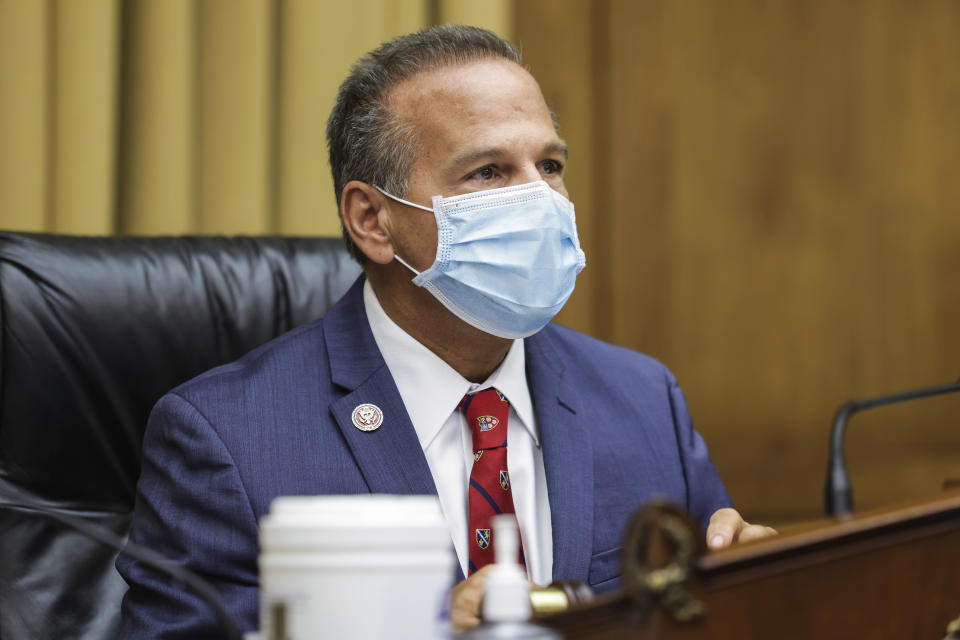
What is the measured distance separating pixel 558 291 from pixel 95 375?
→ 736 millimetres

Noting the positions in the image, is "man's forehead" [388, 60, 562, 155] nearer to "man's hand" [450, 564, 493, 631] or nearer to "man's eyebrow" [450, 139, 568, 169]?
"man's eyebrow" [450, 139, 568, 169]

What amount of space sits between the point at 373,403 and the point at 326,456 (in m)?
0.12

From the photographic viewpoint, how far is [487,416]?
5.49 feet

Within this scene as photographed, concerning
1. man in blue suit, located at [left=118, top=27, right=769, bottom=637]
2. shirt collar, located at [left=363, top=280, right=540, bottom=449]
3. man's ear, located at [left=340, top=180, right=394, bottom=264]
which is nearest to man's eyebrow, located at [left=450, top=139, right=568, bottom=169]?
man in blue suit, located at [left=118, top=27, right=769, bottom=637]

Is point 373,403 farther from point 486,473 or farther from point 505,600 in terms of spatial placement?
point 505,600

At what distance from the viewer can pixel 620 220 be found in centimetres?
272

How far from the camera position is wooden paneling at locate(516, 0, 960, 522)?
272 centimetres

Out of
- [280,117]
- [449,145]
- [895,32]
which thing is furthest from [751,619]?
[895,32]

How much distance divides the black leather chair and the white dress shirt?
0.27m

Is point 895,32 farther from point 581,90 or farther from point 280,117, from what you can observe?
point 280,117

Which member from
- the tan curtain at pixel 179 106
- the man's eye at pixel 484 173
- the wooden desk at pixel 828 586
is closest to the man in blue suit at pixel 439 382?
the man's eye at pixel 484 173

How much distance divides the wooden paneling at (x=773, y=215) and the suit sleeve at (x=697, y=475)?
821mm

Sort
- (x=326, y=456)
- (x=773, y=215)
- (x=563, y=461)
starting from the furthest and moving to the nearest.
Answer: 1. (x=773, y=215)
2. (x=563, y=461)
3. (x=326, y=456)

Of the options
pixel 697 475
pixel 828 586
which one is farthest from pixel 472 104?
pixel 828 586
